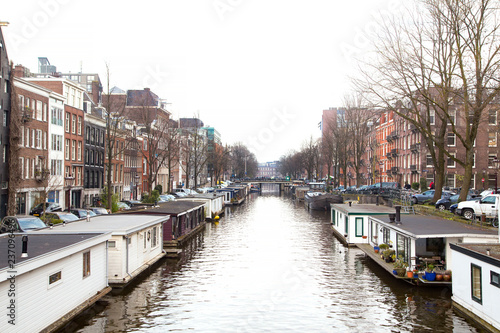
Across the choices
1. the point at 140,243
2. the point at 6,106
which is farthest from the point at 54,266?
the point at 6,106

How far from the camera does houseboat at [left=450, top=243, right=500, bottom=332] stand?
59.6ft

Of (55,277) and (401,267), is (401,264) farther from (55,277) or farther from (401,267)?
(55,277)

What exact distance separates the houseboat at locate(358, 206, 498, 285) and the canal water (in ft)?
4.47

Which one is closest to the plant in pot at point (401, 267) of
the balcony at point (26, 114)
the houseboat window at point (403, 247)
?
the houseboat window at point (403, 247)

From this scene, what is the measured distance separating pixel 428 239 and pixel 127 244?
16086 millimetres

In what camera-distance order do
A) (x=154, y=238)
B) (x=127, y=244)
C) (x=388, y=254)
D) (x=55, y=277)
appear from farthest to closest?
(x=154, y=238)
(x=388, y=254)
(x=127, y=244)
(x=55, y=277)

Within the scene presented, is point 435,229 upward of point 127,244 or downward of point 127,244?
upward

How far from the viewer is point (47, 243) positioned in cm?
2053

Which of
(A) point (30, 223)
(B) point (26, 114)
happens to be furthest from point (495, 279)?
(B) point (26, 114)

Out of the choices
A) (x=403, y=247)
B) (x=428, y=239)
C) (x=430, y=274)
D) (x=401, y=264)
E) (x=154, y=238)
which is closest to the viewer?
(x=430, y=274)

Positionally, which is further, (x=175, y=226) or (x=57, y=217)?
(x=175, y=226)

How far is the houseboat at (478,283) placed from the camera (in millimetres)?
18172

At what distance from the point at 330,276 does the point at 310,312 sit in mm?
8095

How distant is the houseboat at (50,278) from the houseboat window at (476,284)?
15.5 m
